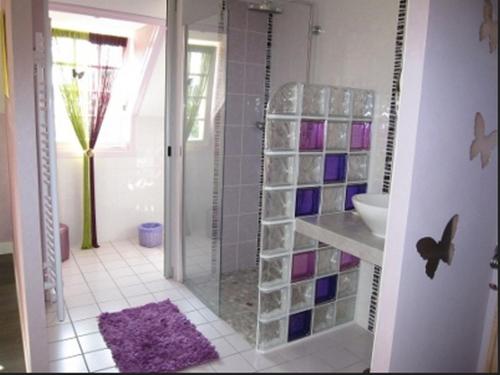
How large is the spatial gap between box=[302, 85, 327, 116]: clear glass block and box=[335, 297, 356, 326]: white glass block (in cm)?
123

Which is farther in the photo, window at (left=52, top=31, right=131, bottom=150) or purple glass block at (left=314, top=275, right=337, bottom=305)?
window at (left=52, top=31, right=131, bottom=150)

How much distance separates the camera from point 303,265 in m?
2.48

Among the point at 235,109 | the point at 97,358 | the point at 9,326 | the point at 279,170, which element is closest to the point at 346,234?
the point at 279,170

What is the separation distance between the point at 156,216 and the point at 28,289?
2994 mm

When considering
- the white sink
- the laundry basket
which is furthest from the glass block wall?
the laundry basket

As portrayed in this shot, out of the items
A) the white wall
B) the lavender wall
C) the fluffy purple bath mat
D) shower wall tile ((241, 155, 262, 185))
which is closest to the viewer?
the fluffy purple bath mat

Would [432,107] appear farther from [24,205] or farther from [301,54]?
[301,54]

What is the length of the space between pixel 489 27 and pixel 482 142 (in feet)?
1.19

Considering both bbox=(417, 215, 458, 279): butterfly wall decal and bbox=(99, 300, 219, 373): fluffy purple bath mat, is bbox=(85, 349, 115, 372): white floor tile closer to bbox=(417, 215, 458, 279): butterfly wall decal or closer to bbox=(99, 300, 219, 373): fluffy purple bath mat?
bbox=(99, 300, 219, 373): fluffy purple bath mat

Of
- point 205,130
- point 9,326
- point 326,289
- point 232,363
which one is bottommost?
point 9,326

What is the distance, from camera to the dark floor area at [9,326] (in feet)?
6.99

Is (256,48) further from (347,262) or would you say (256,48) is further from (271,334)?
(271,334)

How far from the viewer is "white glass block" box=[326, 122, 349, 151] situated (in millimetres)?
2415

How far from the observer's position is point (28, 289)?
65.2 inches
